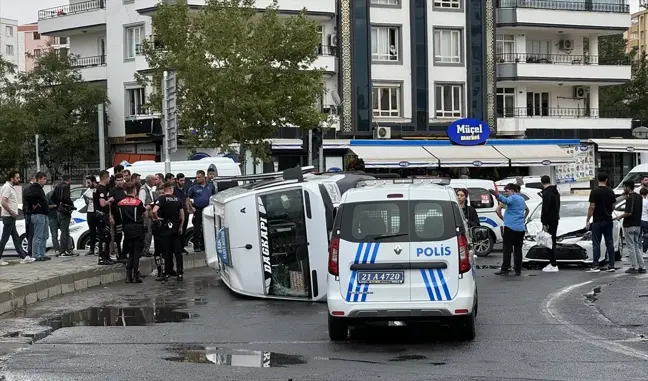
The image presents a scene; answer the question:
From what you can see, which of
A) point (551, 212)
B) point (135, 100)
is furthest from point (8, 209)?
point (135, 100)

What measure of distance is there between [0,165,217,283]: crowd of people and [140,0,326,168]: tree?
35.3 feet

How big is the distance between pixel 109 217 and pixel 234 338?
879cm

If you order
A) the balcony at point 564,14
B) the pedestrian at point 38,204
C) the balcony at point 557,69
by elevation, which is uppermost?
the balcony at point 564,14

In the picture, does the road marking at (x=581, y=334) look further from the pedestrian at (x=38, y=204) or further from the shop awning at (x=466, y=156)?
the shop awning at (x=466, y=156)

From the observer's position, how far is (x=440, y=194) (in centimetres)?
1228

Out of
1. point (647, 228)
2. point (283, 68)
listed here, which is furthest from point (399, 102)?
point (647, 228)

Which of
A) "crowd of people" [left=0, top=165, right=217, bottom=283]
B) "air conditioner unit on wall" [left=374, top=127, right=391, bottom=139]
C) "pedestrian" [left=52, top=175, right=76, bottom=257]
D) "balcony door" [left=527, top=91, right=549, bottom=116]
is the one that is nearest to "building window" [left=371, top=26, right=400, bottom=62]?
"air conditioner unit on wall" [left=374, top=127, right=391, bottom=139]

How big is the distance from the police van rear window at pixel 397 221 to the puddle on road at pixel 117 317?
344 centimetres

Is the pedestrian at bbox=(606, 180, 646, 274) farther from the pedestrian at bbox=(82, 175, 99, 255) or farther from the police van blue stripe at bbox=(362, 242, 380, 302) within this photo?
the pedestrian at bbox=(82, 175, 99, 255)

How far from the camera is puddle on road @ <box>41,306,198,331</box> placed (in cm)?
1415

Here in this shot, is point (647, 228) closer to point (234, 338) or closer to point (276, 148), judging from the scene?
point (234, 338)

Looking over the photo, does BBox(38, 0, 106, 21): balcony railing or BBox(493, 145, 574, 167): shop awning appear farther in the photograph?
BBox(38, 0, 106, 21): balcony railing

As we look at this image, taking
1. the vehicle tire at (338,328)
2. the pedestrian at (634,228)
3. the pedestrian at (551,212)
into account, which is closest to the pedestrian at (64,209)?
the pedestrian at (551,212)

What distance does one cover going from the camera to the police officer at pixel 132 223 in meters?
19.0
